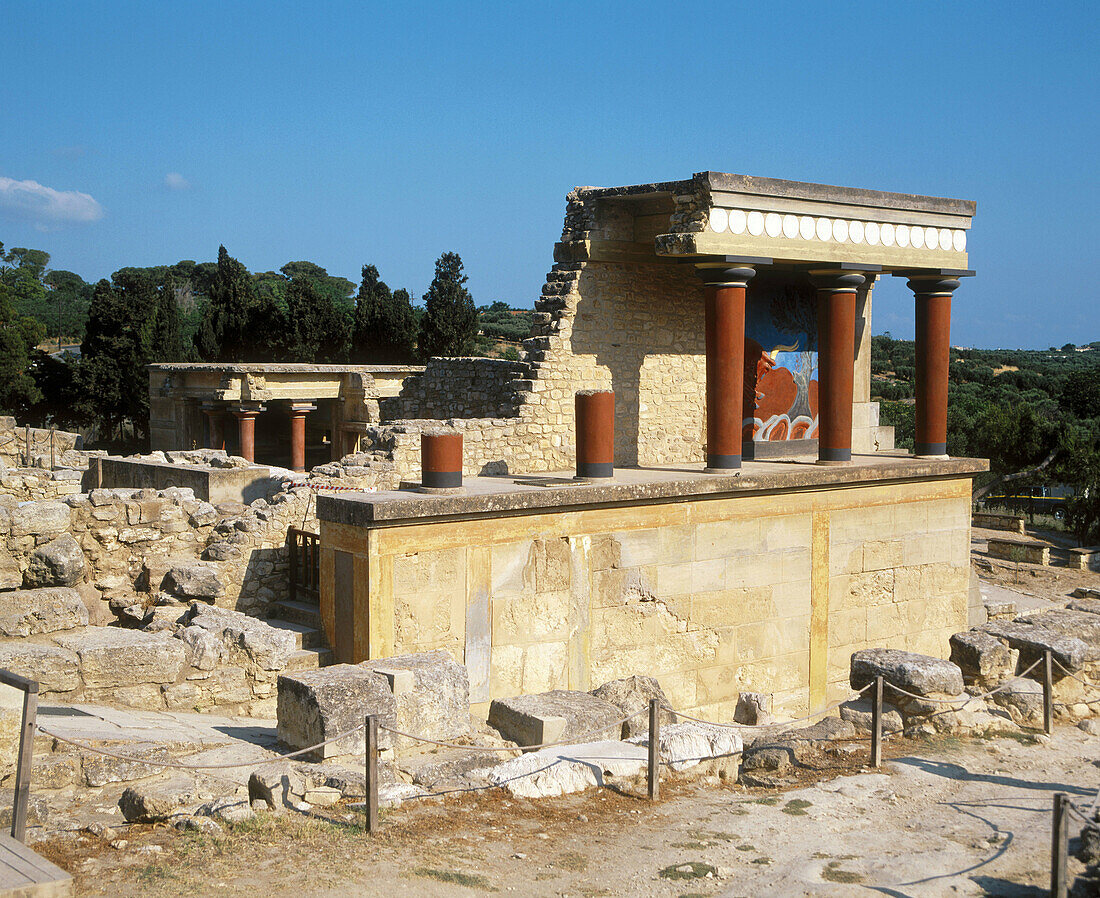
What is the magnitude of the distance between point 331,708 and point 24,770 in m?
1.98

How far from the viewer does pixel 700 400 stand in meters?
14.5

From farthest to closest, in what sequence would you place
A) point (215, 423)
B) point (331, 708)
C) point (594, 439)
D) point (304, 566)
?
point (215, 423) < point (594, 439) < point (304, 566) < point (331, 708)

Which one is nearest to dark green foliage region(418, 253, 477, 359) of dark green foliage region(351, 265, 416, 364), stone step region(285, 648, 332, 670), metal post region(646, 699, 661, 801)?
dark green foliage region(351, 265, 416, 364)

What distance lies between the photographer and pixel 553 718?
7902 millimetres

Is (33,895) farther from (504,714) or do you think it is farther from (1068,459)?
(1068,459)

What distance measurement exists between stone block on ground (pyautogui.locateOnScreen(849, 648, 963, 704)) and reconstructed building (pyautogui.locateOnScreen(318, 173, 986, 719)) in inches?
72.0

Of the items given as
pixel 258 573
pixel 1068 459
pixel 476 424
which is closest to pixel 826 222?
pixel 476 424

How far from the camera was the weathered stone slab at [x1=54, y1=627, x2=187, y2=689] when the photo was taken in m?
8.22

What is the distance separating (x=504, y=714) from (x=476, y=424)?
5.15m

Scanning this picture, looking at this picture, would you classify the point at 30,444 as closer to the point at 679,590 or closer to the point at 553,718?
the point at 679,590

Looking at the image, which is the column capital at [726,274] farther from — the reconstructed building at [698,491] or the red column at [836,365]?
the red column at [836,365]

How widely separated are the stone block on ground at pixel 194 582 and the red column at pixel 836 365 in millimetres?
7466

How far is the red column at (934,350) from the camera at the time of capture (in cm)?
1463

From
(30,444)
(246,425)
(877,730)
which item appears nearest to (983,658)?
(877,730)
